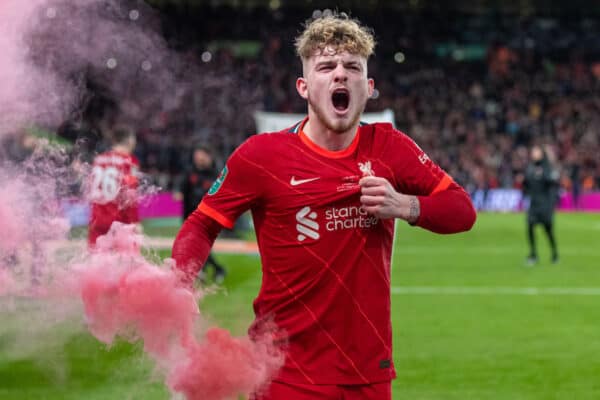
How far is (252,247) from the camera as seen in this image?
19.1m

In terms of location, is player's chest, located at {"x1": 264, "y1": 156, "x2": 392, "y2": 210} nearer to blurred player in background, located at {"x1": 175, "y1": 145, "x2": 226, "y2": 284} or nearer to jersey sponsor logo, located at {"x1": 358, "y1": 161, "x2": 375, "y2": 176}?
jersey sponsor logo, located at {"x1": 358, "y1": 161, "x2": 375, "y2": 176}

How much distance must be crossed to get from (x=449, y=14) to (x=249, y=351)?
45.5 meters

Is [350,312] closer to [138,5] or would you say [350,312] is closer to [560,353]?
[138,5]

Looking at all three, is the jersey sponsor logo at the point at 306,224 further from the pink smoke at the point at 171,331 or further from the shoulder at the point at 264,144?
the pink smoke at the point at 171,331

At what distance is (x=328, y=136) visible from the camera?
12.3ft

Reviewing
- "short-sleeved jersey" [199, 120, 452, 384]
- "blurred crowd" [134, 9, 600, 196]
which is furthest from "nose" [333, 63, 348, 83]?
"blurred crowd" [134, 9, 600, 196]

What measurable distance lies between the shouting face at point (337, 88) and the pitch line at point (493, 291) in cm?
958

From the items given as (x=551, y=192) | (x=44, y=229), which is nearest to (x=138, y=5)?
(x=44, y=229)

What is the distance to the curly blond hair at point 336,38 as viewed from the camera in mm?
3643

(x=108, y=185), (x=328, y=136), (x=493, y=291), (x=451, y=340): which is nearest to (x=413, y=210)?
(x=328, y=136)

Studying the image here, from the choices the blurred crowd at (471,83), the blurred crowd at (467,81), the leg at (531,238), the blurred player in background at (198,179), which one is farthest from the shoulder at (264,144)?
the blurred crowd at (471,83)

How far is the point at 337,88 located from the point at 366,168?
1.21 feet

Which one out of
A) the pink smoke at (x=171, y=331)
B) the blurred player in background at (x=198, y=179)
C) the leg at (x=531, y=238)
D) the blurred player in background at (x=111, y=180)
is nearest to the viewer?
the pink smoke at (x=171, y=331)

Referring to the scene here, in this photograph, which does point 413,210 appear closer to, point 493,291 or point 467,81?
point 493,291
